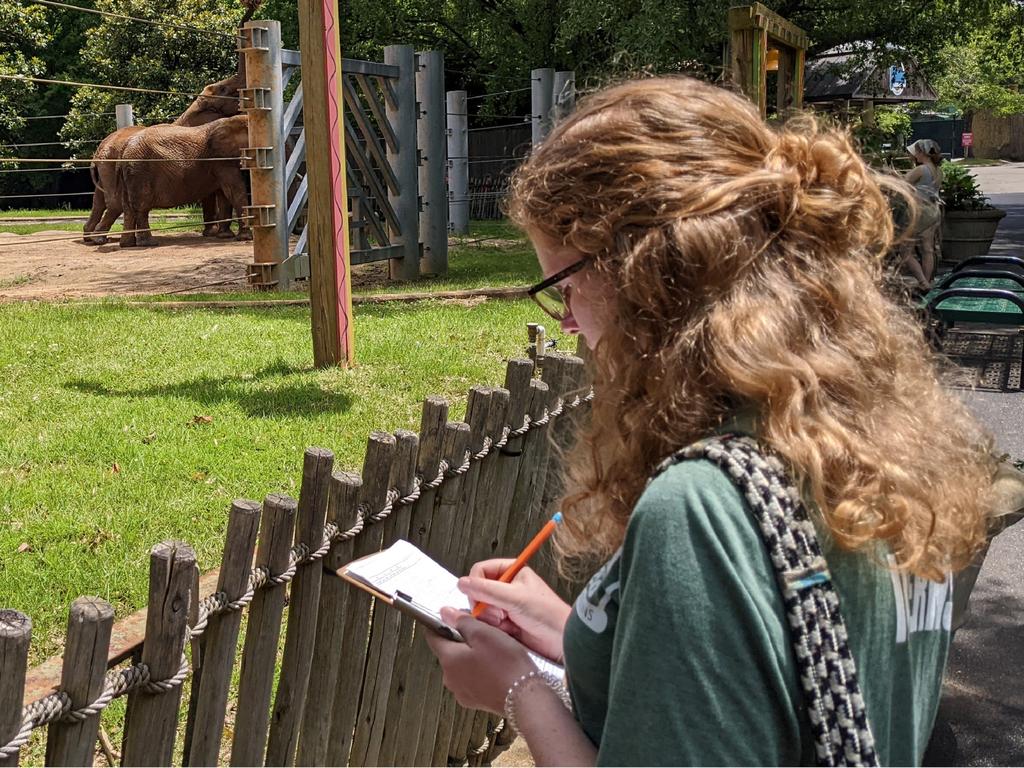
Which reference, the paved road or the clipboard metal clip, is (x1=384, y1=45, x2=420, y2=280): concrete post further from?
the clipboard metal clip

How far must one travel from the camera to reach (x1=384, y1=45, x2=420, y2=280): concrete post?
11367 mm

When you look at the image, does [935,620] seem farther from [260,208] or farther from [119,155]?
[119,155]

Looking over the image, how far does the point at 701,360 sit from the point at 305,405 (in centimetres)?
471

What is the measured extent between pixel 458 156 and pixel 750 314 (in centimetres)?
1672

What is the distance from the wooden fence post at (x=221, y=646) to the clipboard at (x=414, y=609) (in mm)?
186

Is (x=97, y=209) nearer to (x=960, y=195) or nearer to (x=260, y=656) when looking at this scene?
(x=960, y=195)

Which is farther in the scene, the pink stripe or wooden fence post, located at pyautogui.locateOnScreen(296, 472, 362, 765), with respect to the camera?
the pink stripe

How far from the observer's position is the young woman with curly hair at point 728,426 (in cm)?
101

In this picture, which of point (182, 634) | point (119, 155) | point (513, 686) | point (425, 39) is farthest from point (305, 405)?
point (425, 39)

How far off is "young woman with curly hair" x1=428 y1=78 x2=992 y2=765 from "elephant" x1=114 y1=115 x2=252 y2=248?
14.9 metres

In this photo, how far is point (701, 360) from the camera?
1.15 meters

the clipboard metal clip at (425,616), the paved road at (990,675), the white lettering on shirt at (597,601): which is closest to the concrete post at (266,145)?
the paved road at (990,675)

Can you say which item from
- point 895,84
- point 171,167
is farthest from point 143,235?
point 895,84

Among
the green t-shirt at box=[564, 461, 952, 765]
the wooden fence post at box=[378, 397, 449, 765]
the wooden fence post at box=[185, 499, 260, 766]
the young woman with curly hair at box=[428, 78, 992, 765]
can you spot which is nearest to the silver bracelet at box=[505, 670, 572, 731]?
the young woman with curly hair at box=[428, 78, 992, 765]
